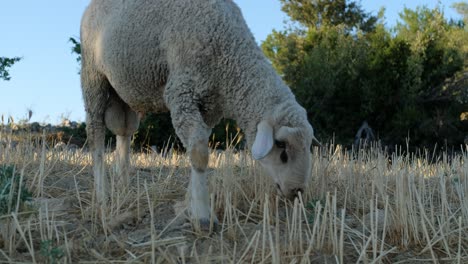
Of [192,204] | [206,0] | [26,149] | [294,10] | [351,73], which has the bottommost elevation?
[192,204]

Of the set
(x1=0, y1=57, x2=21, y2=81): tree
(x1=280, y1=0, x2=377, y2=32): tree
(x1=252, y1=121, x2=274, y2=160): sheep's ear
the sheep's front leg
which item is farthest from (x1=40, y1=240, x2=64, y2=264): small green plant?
(x1=280, y1=0, x2=377, y2=32): tree

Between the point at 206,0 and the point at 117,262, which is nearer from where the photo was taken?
the point at 117,262

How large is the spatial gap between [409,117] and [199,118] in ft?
Result: 46.8

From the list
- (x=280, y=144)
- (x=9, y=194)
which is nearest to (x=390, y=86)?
(x=280, y=144)

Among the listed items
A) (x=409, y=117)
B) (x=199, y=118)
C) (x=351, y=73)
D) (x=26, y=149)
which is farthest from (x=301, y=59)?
(x=199, y=118)

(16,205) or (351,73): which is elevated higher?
(351,73)

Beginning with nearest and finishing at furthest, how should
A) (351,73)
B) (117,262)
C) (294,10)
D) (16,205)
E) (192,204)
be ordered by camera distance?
(117,262) → (16,205) → (192,204) → (351,73) → (294,10)

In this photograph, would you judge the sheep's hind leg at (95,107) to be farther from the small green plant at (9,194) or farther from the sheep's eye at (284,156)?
the sheep's eye at (284,156)

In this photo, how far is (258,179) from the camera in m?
4.53

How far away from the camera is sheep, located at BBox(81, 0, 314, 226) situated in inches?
148

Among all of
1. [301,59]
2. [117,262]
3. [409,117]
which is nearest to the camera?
[117,262]

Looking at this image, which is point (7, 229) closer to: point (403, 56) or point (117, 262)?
point (117, 262)

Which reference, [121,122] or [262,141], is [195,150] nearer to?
[262,141]

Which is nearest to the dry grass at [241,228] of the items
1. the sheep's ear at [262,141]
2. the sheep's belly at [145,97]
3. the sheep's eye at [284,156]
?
the sheep's eye at [284,156]
